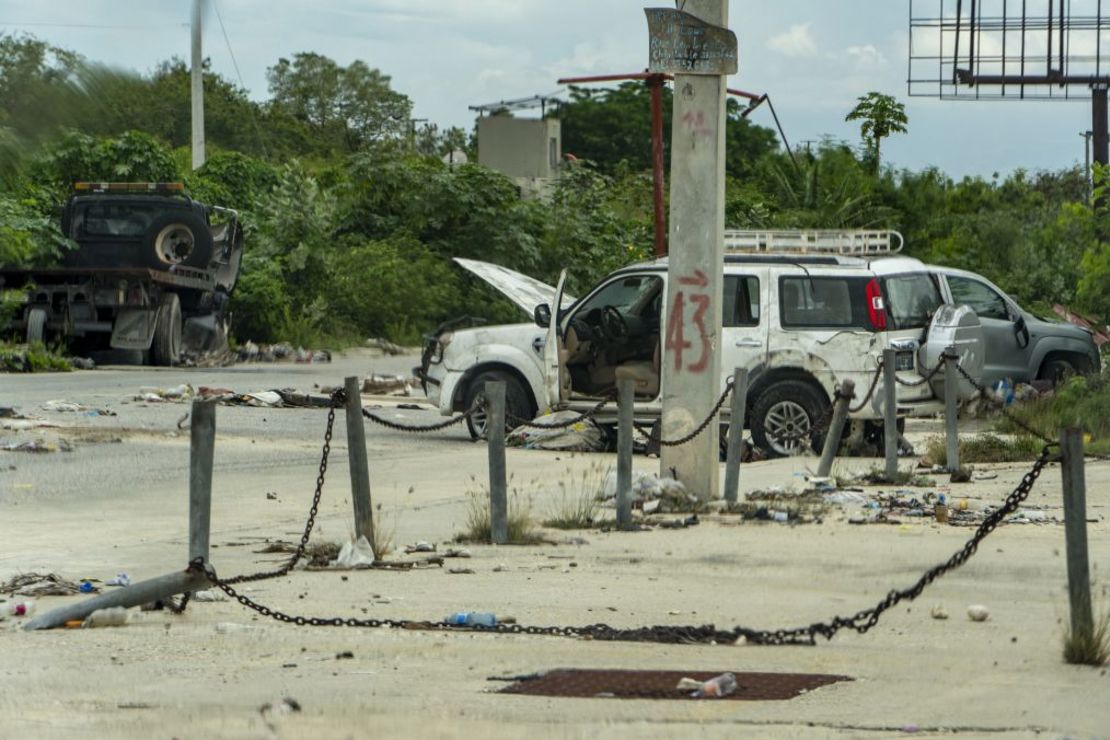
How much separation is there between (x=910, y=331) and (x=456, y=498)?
587 centimetres

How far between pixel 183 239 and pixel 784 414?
54.6ft

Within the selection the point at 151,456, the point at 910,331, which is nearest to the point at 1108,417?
the point at 910,331

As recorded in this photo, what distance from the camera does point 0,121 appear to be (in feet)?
17.1

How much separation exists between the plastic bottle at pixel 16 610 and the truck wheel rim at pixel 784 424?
32.8 ft

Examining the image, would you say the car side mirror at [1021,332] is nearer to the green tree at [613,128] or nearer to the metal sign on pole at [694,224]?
the metal sign on pole at [694,224]

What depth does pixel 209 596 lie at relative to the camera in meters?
9.27

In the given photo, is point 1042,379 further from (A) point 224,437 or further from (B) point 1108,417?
(A) point 224,437

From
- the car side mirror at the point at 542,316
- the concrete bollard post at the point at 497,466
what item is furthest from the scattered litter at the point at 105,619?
the car side mirror at the point at 542,316

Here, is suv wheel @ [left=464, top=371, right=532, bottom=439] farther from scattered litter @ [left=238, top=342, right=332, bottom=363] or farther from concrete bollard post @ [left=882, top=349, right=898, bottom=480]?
scattered litter @ [left=238, top=342, right=332, bottom=363]

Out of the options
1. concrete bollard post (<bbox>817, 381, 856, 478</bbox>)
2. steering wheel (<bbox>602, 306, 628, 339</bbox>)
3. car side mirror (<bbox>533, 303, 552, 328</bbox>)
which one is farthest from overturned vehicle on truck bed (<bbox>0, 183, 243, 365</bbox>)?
concrete bollard post (<bbox>817, 381, 856, 478</bbox>)

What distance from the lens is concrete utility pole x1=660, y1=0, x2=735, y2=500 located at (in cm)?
1394

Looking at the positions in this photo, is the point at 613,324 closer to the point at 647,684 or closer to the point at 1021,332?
the point at 1021,332

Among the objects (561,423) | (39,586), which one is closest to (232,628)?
(39,586)

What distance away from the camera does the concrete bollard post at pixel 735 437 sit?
45.3ft
